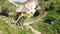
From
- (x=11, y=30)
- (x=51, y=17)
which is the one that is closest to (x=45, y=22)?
(x=51, y=17)

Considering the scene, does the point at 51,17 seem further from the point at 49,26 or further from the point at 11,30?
the point at 11,30

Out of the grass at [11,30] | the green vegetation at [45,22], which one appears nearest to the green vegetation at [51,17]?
the green vegetation at [45,22]

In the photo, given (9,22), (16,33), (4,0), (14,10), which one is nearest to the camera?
(16,33)

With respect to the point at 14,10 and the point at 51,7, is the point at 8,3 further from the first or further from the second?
the point at 51,7

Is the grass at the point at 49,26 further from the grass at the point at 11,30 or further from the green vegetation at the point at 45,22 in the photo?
the grass at the point at 11,30

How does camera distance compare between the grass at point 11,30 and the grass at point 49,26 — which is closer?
the grass at point 11,30

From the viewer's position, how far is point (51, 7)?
42.9 ft

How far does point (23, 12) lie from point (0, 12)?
3.90ft

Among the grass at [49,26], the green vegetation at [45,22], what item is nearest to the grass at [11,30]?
the green vegetation at [45,22]

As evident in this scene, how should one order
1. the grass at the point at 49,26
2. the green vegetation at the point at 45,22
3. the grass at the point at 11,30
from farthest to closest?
the grass at the point at 49,26 → the green vegetation at the point at 45,22 → the grass at the point at 11,30

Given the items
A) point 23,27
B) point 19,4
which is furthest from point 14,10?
point 23,27

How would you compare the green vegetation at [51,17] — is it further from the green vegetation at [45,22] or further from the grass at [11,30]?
the grass at [11,30]

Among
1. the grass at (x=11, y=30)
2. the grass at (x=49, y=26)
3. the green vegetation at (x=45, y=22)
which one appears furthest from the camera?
the grass at (x=49, y=26)

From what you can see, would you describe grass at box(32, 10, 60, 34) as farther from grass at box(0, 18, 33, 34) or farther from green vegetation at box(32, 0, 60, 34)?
grass at box(0, 18, 33, 34)
